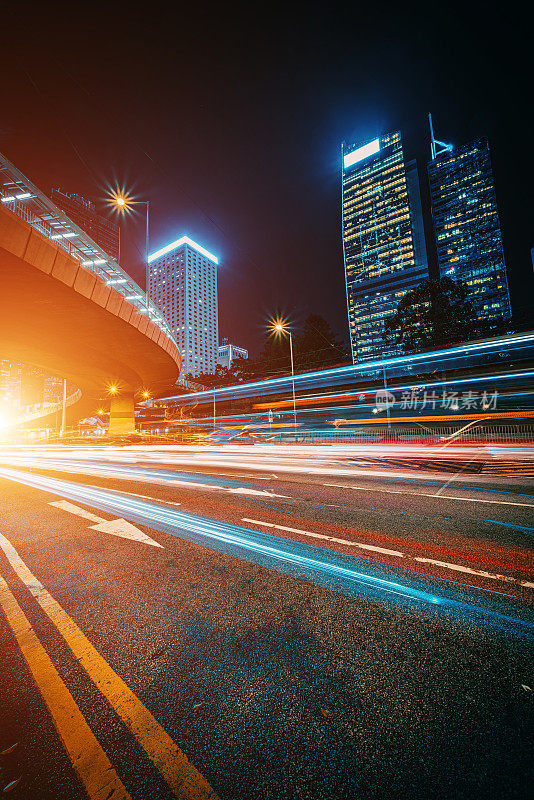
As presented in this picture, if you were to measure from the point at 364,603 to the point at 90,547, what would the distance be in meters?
4.50

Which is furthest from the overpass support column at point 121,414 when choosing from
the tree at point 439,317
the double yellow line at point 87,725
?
the double yellow line at point 87,725

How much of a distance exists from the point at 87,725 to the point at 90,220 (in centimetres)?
6474

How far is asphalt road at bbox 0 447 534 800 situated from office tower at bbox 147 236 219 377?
145 metres

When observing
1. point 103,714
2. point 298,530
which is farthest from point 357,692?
point 298,530

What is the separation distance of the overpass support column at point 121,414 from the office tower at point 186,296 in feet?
339

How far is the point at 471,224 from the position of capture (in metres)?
130

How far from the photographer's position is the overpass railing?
486 inches

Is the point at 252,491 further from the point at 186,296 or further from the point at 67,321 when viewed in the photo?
the point at 186,296

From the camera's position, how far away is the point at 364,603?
3.21 m

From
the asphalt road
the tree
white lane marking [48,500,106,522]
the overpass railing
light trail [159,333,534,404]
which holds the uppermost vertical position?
the tree

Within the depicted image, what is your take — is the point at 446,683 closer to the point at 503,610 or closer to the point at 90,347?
the point at 503,610

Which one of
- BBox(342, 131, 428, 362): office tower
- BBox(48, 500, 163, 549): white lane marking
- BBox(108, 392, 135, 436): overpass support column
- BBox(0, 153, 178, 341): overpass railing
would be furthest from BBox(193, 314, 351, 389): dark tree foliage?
BBox(342, 131, 428, 362): office tower

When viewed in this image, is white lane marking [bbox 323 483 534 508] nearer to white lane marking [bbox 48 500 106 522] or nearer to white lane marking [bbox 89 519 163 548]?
white lane marking [bbox 89 519 163 548]

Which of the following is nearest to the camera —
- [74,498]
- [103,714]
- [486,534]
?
[103,714]
